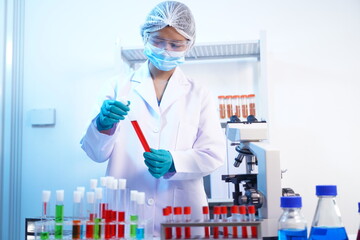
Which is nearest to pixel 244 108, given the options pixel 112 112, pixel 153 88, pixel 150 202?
pixel 153 88

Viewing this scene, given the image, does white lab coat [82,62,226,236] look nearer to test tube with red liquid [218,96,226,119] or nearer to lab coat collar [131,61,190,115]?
lab coat collar [131,61,190,115]

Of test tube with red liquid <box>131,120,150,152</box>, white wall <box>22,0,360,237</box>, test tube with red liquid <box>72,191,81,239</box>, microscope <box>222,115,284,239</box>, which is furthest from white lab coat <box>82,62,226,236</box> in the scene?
white wall <box>22,0,360,237</box>

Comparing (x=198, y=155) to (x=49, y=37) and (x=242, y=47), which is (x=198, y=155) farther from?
(x=49, y=37)

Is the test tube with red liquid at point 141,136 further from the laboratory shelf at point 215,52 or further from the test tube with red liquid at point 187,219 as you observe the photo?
the laboratory shelf at point 215,52

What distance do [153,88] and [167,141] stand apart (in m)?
0.21

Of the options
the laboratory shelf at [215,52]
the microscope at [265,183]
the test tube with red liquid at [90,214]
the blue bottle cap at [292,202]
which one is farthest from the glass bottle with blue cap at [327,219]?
the laboratory shelf at [215,52]

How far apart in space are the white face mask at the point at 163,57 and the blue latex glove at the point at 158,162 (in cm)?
37

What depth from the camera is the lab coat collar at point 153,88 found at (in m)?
1.57

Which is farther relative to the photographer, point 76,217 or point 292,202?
point 76,217

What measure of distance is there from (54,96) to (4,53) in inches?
16.7

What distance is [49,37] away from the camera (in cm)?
290

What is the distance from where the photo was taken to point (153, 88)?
62.8 inches

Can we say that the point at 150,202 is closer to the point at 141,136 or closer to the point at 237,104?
the point at 141,136


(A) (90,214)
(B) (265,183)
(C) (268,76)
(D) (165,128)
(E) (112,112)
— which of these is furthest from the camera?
(C) (268,76)
